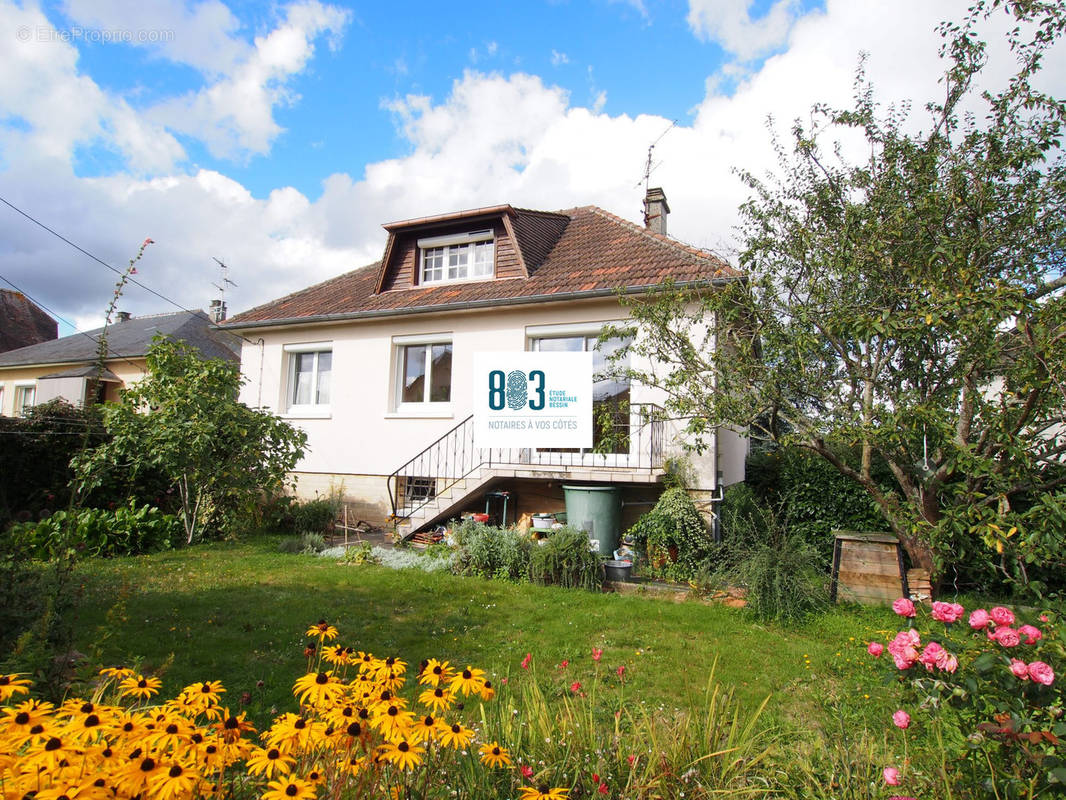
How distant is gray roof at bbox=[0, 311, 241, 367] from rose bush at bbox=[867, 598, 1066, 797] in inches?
850

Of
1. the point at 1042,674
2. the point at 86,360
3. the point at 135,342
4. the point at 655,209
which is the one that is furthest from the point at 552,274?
the point at 135,342

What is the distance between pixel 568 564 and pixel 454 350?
206 inches

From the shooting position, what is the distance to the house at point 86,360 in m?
19.5

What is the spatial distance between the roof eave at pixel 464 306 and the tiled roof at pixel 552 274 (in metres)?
0.02

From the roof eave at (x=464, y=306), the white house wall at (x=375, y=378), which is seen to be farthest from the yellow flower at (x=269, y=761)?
the white house wall at (x=375, y=378)

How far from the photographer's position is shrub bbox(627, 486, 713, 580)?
761 centimetres

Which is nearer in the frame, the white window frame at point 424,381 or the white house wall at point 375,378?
the white house wall at point 375,378

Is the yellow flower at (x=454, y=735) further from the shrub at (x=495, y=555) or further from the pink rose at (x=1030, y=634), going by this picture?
the shrub at (x=495, y=555)

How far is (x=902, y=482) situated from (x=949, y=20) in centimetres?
529

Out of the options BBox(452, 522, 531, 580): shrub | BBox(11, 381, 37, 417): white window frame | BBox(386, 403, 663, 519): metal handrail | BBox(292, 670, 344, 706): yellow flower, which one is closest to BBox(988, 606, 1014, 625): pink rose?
BBox(292, 670, 344, 706): yellow flower

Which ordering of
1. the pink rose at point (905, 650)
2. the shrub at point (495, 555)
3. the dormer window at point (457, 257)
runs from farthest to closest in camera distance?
the dormer window at point (457, 257) < the shrub at point (495, 555) < the pink rose at point (905, 650)

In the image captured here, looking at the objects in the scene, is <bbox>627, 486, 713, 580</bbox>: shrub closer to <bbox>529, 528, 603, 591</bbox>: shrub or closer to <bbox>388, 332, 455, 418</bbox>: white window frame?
<bbox>529, 528, 603, 591</bbox>: shrub

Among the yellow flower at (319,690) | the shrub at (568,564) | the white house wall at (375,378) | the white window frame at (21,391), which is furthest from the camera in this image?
the white window frame at (21,391)

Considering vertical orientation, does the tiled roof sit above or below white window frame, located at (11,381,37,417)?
above
